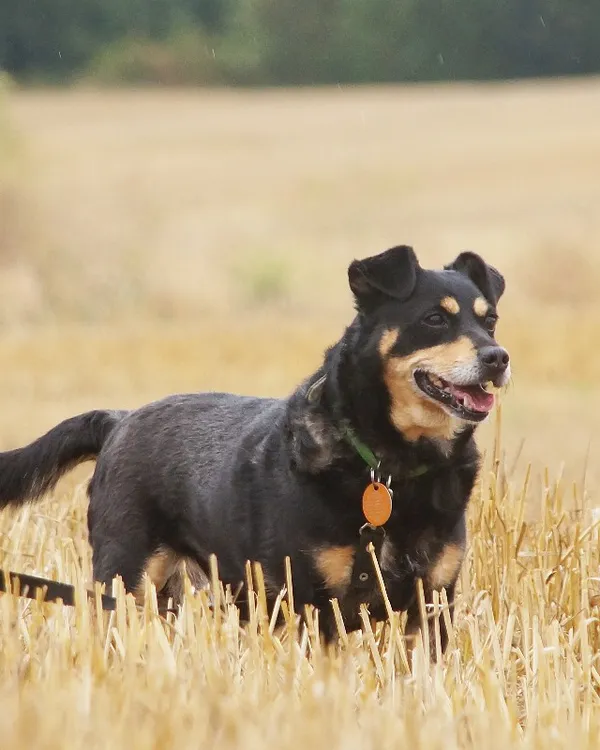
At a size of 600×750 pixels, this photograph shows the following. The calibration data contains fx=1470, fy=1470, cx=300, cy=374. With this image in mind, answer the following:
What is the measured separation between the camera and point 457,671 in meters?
4.26

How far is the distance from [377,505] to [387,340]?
56 cm

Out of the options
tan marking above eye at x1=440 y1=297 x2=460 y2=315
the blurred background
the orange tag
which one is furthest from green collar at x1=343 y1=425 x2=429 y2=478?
the blurred background

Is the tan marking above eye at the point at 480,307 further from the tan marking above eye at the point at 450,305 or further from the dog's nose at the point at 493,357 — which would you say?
the dog's nose at the point at 493,357

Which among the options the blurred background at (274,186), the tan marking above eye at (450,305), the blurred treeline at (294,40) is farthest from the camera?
the blurred treeline at (294,40)

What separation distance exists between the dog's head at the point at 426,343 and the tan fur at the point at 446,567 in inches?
15.1

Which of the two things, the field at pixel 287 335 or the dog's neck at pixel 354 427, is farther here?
the dog's neck at pixel 354 427

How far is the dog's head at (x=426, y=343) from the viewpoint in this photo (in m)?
4.80

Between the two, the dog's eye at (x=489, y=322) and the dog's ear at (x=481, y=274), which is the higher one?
the dog's ear at (x=481, y=274)

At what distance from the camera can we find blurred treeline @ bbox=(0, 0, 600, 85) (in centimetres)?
6147

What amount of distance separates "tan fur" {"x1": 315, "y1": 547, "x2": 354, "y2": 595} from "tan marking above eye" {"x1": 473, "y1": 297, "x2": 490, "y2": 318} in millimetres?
942

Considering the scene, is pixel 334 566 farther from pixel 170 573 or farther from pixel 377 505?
pixel 170 573

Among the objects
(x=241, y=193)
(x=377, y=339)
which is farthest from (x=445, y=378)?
(x=241, y=193)

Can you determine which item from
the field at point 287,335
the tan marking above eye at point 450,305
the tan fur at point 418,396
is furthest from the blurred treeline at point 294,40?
the tan fur at point 418,396

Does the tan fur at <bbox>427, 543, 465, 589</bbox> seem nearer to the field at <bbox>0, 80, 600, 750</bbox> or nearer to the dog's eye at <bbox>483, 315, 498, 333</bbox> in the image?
the field at <bbox>0, 80, 600, 750</bbox>
